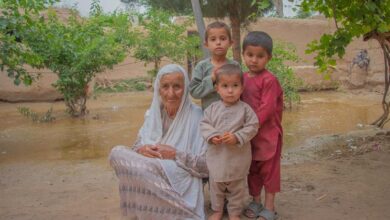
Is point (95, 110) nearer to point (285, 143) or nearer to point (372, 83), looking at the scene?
point (285, 143)

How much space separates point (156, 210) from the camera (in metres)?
3.07

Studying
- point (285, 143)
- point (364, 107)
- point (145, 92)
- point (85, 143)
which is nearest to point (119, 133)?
point (85, 143)

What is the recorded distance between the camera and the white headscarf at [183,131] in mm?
3184

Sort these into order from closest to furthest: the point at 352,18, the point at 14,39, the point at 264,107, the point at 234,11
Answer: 1. the point at 264,107
2. the point at 352,18
3. the point at 14,39
4. the point at 234,11

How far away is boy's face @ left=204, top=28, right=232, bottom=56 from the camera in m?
3.16

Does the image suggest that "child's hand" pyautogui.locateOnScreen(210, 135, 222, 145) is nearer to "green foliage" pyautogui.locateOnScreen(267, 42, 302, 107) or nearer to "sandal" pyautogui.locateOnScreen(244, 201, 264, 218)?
"sandal" pyautogui.locateOnScreen(244, 201, 264, 218)

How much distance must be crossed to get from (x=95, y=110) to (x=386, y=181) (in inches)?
297

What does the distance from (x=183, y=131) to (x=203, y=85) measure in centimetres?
37

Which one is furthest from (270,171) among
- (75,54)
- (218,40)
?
(75,54)

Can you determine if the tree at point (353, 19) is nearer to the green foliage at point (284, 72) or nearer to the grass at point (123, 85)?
the green foliage at point (284, 72)

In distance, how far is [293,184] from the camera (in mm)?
4184

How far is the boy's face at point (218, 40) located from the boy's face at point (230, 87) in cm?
30

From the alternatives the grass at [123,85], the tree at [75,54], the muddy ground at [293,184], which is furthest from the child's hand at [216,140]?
the grass at [123,85]

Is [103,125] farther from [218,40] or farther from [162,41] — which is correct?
[218,40]
